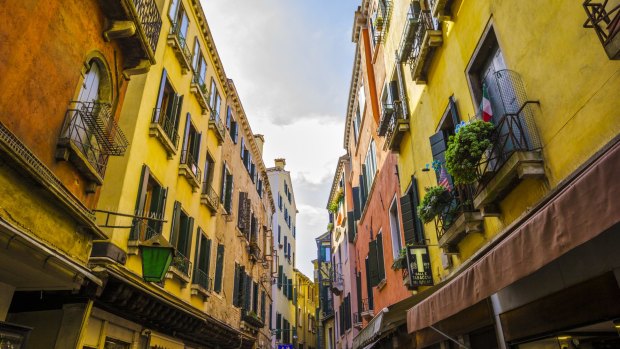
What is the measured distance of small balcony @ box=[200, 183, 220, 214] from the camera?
14633 millimetres

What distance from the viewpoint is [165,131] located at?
11.5 m

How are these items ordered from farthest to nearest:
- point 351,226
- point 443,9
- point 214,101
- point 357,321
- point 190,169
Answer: point 351,226 < point 357,321 < point 214,101 < point 190,169 < point 443,9

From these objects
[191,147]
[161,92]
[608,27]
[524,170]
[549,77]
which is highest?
[191,147]

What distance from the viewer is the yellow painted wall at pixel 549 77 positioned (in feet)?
12.8

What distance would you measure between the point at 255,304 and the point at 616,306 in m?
20.8

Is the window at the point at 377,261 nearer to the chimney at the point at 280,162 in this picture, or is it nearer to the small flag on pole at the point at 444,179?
the small flag on pole at the point at 444,179

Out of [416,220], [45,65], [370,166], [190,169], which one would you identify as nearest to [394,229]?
[416,220]

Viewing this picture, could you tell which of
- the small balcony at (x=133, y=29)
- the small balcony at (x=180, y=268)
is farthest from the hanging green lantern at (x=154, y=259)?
the small balcony at (x=133, y=29)

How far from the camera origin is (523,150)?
489 cm

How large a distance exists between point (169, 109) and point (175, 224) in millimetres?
3376

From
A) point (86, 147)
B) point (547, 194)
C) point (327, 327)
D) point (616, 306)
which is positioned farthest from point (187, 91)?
point (327, 327)

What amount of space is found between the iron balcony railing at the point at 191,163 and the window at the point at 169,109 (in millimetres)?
796

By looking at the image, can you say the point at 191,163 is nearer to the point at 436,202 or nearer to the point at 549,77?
the point at 436,202

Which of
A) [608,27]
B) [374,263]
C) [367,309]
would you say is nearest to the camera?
[608,27]
